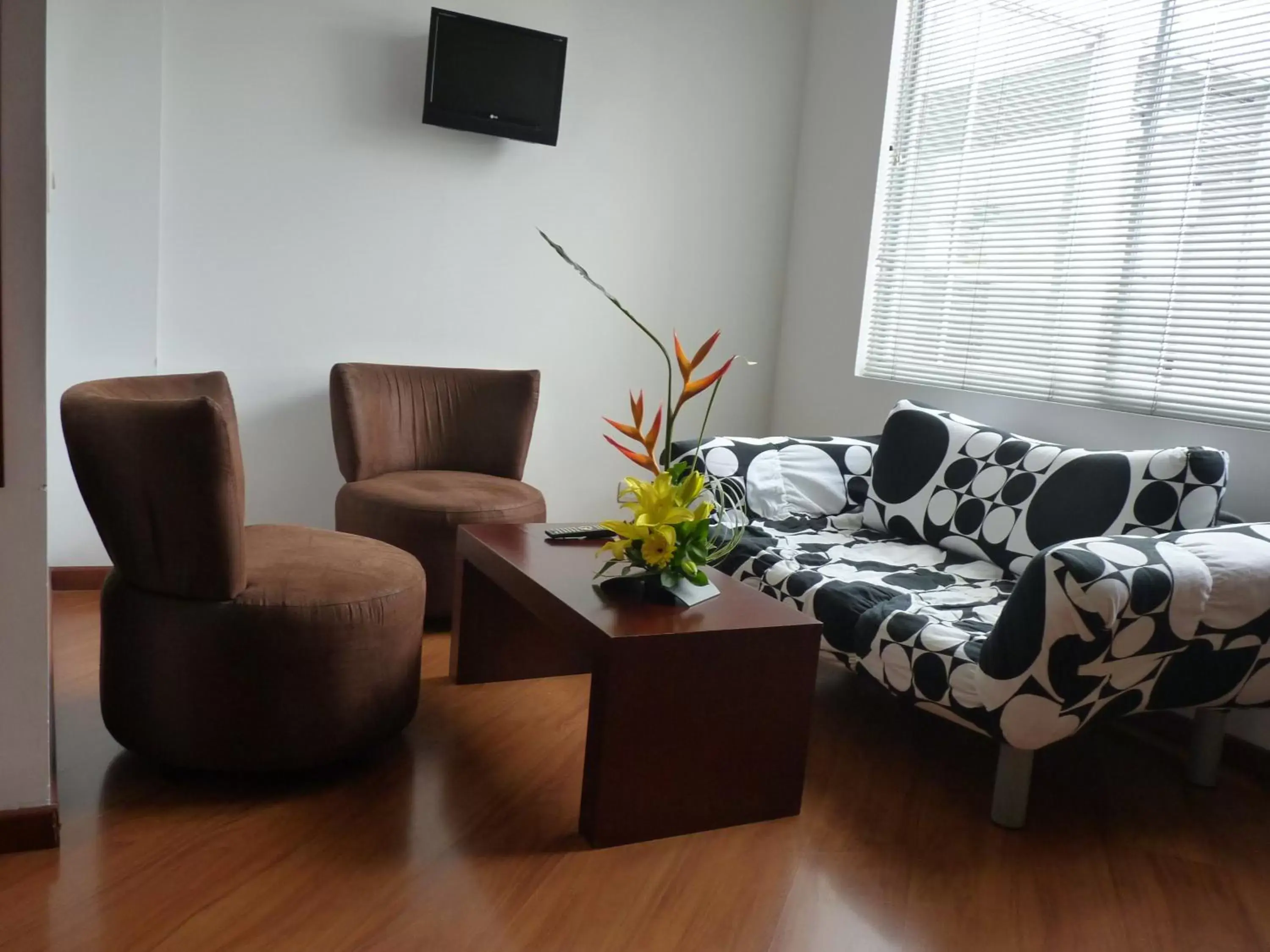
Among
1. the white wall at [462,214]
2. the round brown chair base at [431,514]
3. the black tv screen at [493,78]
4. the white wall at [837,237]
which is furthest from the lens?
the white wall at [837,237]

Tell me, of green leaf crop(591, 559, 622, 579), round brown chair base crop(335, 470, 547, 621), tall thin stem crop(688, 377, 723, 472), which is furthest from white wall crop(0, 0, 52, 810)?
round brown chair base crop(335, 470, 547, 621)

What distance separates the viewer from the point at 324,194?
3.69 metres

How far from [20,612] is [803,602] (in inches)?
69.2

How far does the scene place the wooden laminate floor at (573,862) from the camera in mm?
1734

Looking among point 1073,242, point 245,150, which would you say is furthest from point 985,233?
point 245,150

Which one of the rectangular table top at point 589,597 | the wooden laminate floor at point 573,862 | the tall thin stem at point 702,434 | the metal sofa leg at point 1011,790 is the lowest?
the wooden laminate floor at point 573,862

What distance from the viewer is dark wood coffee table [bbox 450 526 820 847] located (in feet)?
6.59

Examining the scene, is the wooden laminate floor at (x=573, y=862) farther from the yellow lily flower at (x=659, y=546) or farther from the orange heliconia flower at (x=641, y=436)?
the orange heliconia flower at (x=641, y=436)

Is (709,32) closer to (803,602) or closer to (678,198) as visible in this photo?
(678,198)

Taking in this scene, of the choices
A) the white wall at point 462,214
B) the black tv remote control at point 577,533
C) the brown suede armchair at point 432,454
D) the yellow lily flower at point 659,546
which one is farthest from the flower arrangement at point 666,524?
the white wall at point 462,214

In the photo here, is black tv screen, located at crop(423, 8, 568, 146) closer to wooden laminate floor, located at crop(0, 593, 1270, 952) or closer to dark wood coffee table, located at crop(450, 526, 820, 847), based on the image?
dark wood coffee table, located at crop(450, 526, 820, 847)

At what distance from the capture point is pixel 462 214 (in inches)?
154

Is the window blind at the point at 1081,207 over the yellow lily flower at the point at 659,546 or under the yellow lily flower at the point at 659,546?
over

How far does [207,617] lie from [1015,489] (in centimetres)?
218
